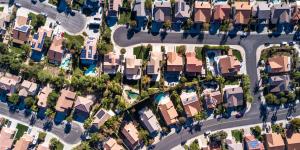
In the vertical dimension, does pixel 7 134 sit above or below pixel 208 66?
below

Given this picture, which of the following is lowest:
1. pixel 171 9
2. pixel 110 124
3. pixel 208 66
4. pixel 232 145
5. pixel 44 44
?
pixel 232 145

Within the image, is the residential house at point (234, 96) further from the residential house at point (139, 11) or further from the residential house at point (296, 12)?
the residential house at point (139, 11)

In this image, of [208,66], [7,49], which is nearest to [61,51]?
[7,49]

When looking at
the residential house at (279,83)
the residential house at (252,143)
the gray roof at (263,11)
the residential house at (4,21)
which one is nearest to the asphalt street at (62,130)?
the residential house at (4,21)

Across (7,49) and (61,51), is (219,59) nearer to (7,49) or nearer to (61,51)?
(61,51)

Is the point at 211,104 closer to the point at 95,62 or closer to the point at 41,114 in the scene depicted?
the point at 95,62

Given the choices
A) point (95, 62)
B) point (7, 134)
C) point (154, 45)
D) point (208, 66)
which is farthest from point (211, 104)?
point (7, 134)

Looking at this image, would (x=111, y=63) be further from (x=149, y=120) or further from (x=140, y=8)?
(x=149, y=120)
